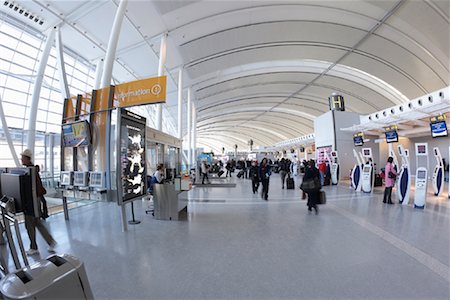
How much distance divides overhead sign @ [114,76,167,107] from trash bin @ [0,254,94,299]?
389 cm

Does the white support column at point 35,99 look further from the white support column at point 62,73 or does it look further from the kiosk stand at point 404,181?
the kiosk stand at point 404,181

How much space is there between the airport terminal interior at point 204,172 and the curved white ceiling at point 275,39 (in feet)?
0.32

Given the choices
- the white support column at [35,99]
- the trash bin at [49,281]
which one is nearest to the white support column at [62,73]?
the white support column at [35,99]

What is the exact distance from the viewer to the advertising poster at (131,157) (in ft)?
16.7

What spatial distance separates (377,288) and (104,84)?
7.31 m

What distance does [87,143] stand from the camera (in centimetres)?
565

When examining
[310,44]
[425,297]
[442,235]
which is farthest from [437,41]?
[425,297]

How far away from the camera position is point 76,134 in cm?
584

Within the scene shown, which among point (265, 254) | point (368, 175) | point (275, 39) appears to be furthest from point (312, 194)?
point (275, 39)

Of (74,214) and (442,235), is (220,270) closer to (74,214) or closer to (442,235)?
(442,235)

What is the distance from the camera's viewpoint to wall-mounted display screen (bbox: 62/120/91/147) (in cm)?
565

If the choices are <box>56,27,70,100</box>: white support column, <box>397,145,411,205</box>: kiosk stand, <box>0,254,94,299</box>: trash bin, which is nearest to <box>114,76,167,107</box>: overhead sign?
<box>0,254,94,299</box>: trash bin

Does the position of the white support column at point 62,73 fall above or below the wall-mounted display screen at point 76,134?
above

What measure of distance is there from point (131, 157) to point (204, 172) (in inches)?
406
